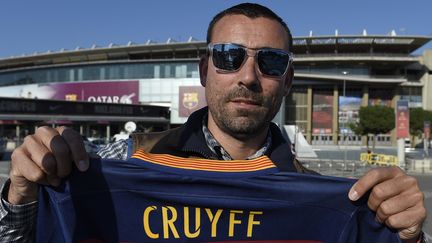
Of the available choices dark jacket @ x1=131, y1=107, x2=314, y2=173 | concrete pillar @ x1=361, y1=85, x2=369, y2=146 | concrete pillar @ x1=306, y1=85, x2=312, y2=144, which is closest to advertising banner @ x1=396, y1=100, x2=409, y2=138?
dark jacket @ x1=131, y1=107, x2=314, y2=173

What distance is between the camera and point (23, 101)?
1743 inches

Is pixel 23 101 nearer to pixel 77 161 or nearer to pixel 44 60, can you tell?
pixel 77 161

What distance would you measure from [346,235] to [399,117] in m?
26.5

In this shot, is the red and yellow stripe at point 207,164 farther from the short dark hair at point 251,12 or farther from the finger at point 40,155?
the short dark hair at point 251,12

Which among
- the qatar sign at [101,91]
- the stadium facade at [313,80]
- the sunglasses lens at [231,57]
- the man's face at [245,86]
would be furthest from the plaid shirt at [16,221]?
the qatar sign at [101,91]

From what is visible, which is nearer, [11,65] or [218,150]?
[218,150]

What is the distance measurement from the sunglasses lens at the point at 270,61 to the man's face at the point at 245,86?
3 cm

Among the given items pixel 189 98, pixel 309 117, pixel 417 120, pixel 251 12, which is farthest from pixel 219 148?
pixel 309 117

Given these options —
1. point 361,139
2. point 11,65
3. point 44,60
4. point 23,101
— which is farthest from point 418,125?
point 11,65

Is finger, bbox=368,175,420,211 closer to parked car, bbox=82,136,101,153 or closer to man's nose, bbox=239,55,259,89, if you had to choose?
man's nose, bbox=239,55,259,89

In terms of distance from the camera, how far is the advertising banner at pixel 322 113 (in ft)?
249

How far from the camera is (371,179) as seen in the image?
205cm

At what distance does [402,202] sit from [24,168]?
1.61 m

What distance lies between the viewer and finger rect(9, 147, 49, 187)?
190 centimetres
